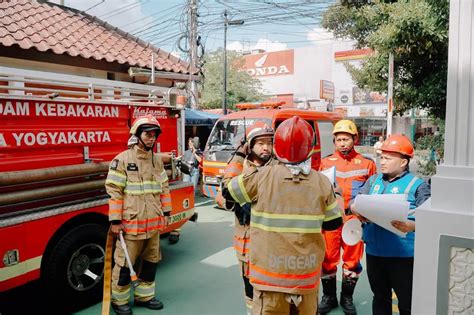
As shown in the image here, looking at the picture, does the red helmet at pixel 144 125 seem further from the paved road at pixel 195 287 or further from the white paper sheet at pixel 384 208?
the white paper sheet at pixel 384 208

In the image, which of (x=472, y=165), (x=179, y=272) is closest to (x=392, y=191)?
(x=472, y=165)

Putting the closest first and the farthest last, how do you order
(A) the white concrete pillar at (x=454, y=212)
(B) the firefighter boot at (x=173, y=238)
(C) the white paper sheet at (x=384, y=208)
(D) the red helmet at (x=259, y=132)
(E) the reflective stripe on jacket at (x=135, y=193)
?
(A) the white concrete pillar at (x=454, y=212) < (C) the white paper sheet at (x=384, y=208) < (D) the red helmet at (x=259, y=132) < (E) the reflective stripe on jacket at (x=135, y=193) < (B) the firefighter boot at (x=173, y=238)

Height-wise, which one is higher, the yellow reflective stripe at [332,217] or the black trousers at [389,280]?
the yellow reflective stripe at [332,217]

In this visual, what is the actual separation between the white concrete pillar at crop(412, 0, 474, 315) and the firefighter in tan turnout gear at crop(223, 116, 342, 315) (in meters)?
0.52

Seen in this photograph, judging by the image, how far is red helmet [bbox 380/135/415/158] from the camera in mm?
2750

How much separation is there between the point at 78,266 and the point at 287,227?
8.45ft

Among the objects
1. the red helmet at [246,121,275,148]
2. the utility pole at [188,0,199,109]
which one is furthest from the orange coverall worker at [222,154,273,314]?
the utility pole at [188,0,199,109]

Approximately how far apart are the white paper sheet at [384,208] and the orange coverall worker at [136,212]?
6.53 ft

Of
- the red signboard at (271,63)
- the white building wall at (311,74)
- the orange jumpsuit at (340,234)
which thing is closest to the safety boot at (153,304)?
the orange jumpsuit at (340,234)

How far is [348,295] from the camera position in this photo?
3.78 meters

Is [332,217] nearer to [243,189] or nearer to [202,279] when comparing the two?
[243,189]

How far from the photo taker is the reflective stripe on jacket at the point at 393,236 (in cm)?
269

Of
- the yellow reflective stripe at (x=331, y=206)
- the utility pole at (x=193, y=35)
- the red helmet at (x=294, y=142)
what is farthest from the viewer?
the utility pole at (x=193, y=35)

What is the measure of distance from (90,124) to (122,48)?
4988 mm
